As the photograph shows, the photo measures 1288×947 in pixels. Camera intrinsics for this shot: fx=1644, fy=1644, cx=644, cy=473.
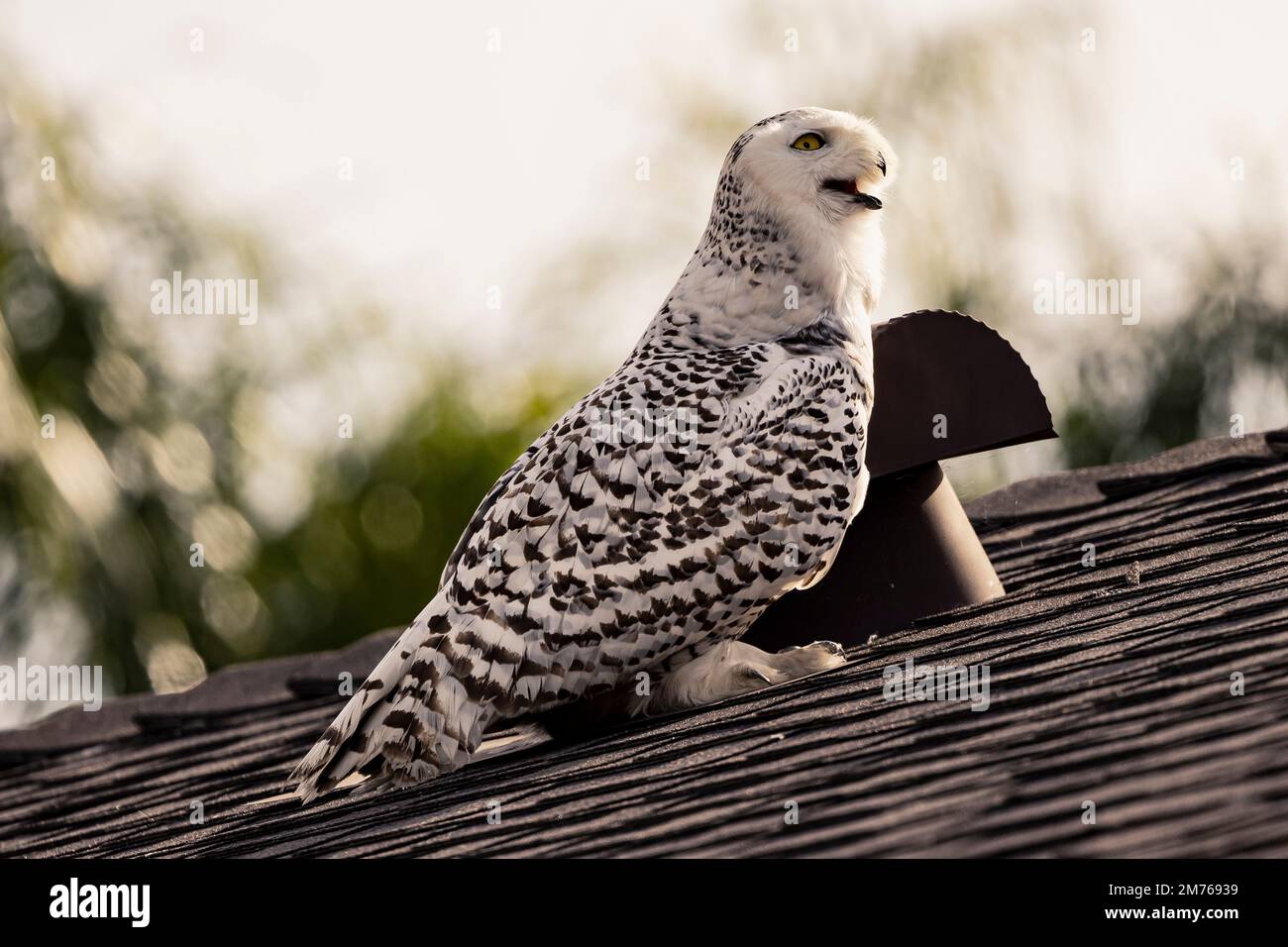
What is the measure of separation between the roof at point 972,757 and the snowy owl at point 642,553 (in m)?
0.14

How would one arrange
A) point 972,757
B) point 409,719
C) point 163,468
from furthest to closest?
point 163,468 → point 409,719 → point 972,757

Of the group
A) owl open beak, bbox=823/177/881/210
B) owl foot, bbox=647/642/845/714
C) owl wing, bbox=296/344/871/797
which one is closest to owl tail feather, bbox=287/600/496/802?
owl wing, bbox=296/344/871/797

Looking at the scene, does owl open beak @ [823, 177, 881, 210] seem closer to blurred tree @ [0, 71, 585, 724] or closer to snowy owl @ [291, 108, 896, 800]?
snowy owl @ [291, 108, 896, 800]

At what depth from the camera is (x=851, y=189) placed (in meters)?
4.42

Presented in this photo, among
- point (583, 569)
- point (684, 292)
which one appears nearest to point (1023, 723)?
point (583, 569)

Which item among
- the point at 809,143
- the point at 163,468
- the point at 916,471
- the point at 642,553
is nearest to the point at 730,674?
the point at 642,553

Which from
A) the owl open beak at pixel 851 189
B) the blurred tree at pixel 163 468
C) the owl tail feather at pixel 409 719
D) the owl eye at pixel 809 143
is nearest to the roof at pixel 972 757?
the owl tail feather at pixel 409 719

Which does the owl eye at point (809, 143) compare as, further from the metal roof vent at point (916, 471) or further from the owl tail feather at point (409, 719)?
the owl tail feather at point (409, 719)

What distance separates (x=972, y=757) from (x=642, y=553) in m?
1.19

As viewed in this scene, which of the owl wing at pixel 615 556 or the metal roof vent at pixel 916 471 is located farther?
the metal roof vent at pixel 916 471

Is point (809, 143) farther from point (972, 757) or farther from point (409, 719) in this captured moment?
point (972, 757)

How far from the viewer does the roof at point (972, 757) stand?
7.61 ft
